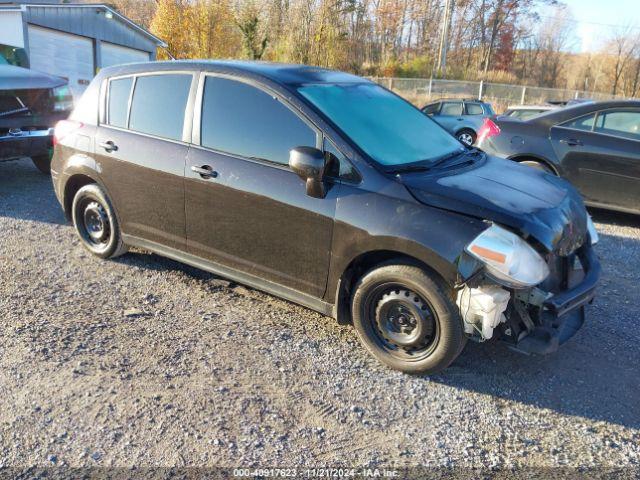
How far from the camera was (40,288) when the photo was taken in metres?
4.45

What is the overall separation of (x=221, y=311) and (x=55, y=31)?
739 inches

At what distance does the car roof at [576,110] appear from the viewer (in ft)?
22.1

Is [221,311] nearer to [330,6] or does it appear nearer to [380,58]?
[330,6]

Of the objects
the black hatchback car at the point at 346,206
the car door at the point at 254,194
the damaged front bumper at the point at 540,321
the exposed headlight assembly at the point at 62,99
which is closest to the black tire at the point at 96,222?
the black hatchback car at the point at 346,206

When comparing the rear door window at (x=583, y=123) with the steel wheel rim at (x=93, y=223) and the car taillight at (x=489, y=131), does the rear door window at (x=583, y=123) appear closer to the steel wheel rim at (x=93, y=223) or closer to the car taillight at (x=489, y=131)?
the car taillight at (x=489, y=131)

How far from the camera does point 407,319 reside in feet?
10.9

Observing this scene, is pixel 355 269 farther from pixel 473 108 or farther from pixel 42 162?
pixel 473 108

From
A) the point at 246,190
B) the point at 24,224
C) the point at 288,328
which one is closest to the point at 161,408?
the point at 288,328

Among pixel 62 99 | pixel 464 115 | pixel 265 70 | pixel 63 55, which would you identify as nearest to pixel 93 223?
pixel 265 70

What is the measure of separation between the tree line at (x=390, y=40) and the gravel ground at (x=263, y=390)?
31.9 meters

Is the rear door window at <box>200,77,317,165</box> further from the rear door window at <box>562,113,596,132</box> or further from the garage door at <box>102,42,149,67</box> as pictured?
the garage door at <box>102,42,149,67</box>

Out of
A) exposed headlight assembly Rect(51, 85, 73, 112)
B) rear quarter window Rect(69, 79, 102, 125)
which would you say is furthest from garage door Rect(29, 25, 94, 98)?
rear quarter window Rect(69, 79, 102, 125)

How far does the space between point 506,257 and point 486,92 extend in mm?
30203

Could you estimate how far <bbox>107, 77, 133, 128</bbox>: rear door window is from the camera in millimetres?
4621
